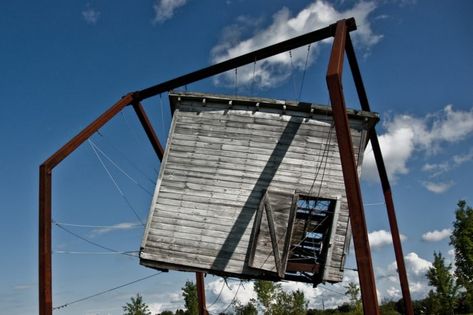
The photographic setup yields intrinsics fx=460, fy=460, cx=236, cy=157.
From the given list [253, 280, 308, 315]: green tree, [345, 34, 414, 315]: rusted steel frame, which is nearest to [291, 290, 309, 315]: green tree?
[253, 280, 308, 315]: green tree

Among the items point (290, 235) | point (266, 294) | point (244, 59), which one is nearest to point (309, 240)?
point (290, 235)

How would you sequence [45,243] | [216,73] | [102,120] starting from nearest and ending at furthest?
[45,243], [216,73], [102,120]

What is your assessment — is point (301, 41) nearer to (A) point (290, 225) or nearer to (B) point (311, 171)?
(B) point (311, 171)

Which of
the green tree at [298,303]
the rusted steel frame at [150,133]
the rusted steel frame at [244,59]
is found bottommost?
the green tree at [298,303]

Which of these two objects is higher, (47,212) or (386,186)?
(386,186)

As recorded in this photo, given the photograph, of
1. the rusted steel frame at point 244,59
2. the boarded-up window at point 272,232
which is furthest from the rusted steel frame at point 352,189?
the boarded-up window at point 272,232

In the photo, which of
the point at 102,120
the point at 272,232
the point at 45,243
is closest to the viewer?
the point at 45,243

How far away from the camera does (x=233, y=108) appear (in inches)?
590

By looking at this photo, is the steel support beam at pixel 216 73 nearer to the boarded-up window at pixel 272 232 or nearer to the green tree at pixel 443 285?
the boarded-up window at pixel 272 232

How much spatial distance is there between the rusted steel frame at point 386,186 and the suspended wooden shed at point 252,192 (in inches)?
37.3

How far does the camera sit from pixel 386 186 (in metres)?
16.5

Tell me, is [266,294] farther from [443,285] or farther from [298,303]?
[443,285]

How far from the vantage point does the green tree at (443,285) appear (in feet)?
136

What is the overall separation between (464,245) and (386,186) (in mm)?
30835
